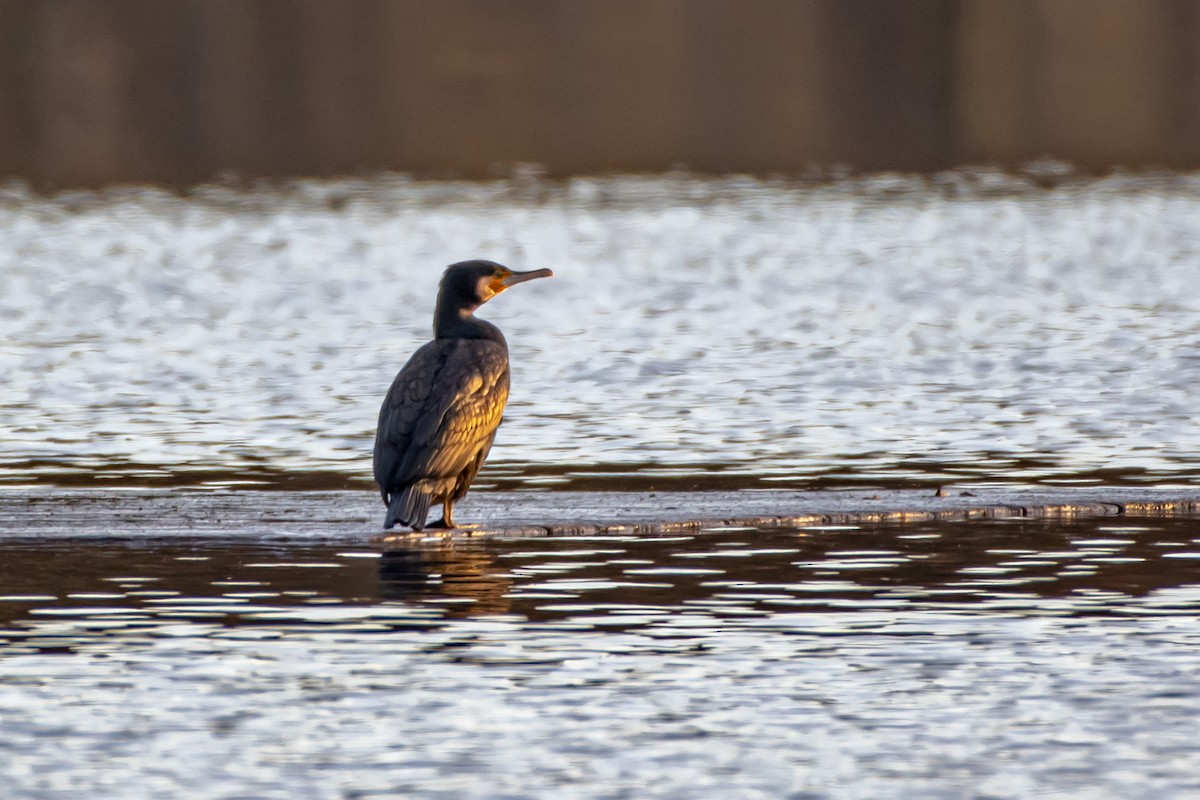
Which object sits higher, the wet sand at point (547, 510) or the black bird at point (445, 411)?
the black bird at point (445, 411)

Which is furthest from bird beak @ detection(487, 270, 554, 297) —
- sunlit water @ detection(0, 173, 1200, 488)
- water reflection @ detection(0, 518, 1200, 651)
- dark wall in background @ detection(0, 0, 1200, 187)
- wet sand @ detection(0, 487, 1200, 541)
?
dark wall in background @ detection(0, 0, 1200, 187)

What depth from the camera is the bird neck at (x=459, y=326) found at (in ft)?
40.2

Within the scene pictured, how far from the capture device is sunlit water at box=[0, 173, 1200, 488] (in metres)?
14.7

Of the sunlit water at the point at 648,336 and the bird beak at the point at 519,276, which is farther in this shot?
the sunlit water at the point at 648,336

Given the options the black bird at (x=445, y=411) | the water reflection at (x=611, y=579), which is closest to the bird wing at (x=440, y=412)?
the black bird at (x=445, y=411)

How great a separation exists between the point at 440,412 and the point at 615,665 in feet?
9.74

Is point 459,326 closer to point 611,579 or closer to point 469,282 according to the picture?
point 469,282

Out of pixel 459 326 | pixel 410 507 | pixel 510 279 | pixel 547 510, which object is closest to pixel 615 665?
pixel 410 507

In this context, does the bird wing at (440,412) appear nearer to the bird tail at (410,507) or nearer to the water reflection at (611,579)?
the bird tail at (410,507)

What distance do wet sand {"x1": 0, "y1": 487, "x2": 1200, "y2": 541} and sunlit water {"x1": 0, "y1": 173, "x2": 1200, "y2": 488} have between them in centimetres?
98

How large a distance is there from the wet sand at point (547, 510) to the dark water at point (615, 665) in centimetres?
20

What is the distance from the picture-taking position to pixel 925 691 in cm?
845

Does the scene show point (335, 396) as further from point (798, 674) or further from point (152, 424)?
point (798, 674)

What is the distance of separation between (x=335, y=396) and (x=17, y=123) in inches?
1953
